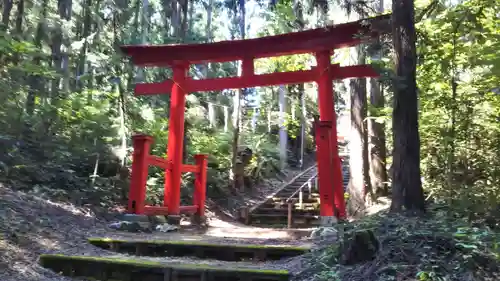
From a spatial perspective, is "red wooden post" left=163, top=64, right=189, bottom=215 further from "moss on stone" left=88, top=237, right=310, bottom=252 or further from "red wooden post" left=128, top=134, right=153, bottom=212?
"moss on stone" left=88, top=237, right=310, bottom=252

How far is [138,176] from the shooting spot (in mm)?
8039

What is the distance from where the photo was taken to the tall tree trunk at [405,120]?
5.09 m

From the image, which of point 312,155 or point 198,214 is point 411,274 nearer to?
point 198,214

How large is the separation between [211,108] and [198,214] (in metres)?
6.97

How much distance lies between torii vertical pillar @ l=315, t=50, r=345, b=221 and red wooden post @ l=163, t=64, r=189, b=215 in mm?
3171

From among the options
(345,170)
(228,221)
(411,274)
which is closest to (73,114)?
(228,221)

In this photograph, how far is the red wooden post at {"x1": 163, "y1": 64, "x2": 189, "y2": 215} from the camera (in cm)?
912

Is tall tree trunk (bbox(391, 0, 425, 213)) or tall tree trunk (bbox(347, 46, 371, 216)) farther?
tall tree trunk (bbox(347, 46, 371, 216))

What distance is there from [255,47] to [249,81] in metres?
0.77

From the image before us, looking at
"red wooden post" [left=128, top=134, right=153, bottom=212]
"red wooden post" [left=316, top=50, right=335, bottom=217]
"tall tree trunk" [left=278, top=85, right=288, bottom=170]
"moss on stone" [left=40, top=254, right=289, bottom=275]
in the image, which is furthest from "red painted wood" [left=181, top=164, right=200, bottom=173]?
"tall tree trunk" [left=278, top=85, right=288, bottom=170]

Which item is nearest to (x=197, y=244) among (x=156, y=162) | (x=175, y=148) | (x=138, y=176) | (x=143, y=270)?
(x=143, y=270)

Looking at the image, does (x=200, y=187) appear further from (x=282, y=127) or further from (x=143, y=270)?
(x=282, y=127)

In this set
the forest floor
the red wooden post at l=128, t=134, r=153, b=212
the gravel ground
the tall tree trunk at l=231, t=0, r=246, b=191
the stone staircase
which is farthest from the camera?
the tall tree trunk at l=231, t=0, r=246, b=191

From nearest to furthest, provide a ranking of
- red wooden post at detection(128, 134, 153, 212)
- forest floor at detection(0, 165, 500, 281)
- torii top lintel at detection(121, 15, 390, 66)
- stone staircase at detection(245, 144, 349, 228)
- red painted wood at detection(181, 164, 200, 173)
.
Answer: forest floor at detection(0, 165, 500, 281)
torii top lintel at detection(121, 15, 390, 66)
red wooden post at detection(128, 134, 153, 212)
red painted wood at detection(181, 164, 200, 173)
stone staircase at detection(245, 144, 349, 228)
